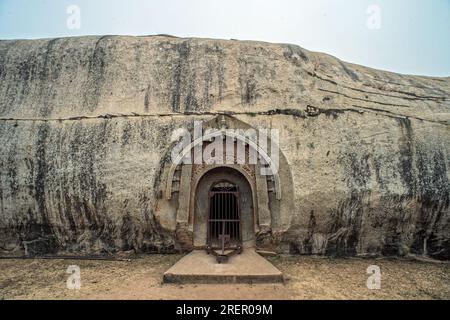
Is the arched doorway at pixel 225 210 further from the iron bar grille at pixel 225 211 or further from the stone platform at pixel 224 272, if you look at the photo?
the stone platform at pixel 224 272

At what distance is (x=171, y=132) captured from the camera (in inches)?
273

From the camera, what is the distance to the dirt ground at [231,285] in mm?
4664

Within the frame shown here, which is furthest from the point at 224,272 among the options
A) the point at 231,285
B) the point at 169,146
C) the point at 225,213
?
the point at 169,146

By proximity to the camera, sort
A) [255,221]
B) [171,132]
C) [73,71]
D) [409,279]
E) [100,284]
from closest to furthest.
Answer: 1. [100,284]
2. [409,279]
3. [255,221]
4. [171,132]
5. [73,71]

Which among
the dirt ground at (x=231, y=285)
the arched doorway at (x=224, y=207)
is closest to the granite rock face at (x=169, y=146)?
the dirt ground at (x=231, y=285)

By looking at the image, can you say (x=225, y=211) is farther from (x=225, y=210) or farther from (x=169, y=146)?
(x=169, y=146)

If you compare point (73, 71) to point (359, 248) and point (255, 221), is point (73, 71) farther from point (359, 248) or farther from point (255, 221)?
point (359, 248)

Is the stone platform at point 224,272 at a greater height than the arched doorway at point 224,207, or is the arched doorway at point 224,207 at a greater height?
the arched doorway at point 224,207

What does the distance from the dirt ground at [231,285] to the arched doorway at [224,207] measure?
810mm

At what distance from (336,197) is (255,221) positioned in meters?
1.73

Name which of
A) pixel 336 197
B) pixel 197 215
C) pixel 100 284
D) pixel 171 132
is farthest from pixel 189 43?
pixel 100 284

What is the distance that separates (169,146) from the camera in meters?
→ 6.87

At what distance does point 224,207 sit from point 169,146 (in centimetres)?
178

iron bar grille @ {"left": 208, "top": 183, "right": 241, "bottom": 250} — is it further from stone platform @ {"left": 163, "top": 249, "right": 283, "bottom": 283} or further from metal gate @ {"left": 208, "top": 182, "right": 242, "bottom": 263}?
stone platform @ {"left": 163, "top": 249, "right": 283, "bottom": 283}
